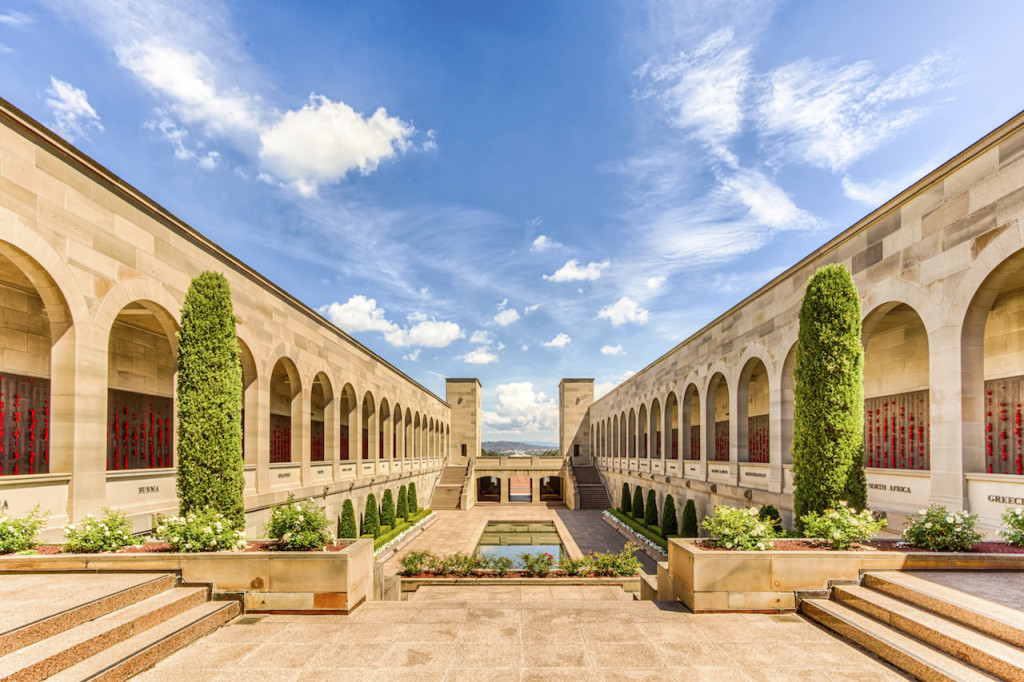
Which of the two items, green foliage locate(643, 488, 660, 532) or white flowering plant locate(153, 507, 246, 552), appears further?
green foliage locate(643, 488, 660, 532)

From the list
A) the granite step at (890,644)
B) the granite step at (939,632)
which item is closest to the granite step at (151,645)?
the granite step at (890,644)

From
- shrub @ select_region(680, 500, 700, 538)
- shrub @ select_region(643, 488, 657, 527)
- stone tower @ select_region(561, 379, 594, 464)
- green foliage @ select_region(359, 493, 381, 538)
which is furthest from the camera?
stone tower @ select_region(561, 379, 594, 464)

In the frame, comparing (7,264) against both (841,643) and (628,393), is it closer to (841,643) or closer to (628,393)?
(841,643)

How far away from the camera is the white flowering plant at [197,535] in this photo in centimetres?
821

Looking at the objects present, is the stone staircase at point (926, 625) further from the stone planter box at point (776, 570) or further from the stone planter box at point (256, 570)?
the stone planter box at point (256, 570)

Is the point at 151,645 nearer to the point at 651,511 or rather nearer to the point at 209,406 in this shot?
the point at 209,406

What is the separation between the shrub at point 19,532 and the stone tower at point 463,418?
52616mm

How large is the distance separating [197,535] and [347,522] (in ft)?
44.9

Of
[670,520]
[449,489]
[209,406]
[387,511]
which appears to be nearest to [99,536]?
[209,406]

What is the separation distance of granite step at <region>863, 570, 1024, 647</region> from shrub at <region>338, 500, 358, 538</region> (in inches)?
707

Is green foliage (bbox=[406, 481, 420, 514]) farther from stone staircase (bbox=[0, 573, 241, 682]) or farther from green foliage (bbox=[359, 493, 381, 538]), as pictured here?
stone staircase (bbox=[0, 573, 241, 682])

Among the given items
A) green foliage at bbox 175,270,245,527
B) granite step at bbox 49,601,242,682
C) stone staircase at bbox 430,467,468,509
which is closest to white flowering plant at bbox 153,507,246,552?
granite step at bbox 49,601,242,682

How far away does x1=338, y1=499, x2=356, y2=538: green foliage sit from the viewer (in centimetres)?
2100

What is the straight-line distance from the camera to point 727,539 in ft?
27.4
